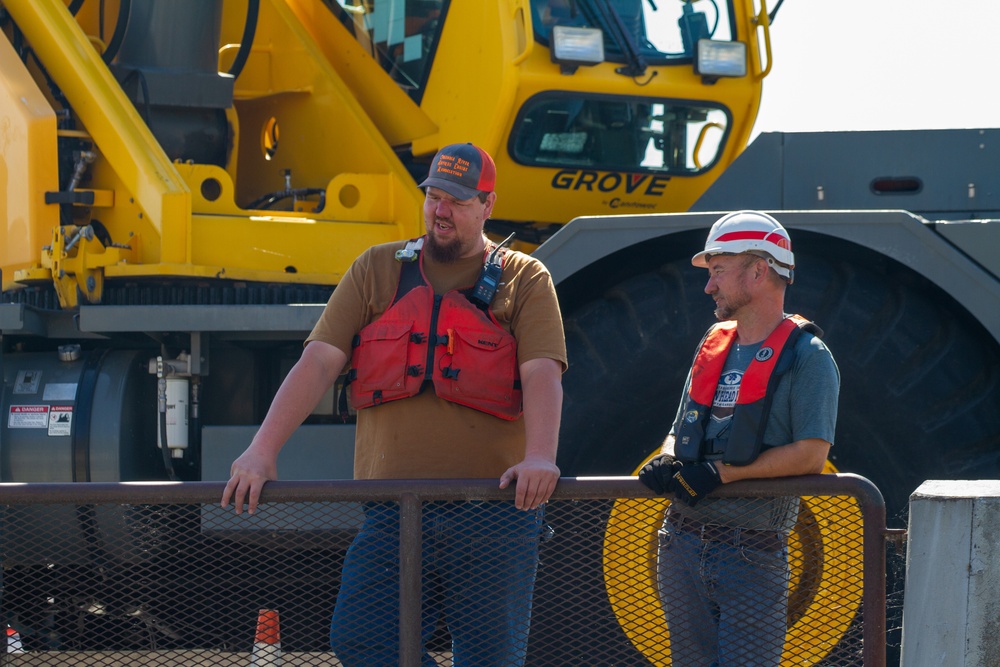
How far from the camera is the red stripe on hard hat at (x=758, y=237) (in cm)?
333

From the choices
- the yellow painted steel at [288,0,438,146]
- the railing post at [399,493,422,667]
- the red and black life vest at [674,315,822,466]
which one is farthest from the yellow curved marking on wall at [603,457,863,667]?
the yellow painted steel at [288,0,438,146]

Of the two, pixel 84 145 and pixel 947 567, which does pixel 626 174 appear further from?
pixel 947 567

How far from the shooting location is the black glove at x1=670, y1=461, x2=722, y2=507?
10.0 ft

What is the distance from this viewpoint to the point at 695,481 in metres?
3.06

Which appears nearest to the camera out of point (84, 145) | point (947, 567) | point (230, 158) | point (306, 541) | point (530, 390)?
point (947, 567)

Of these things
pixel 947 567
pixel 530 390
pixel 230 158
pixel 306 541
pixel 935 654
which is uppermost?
pixel 230 158

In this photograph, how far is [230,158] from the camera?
5.78 m

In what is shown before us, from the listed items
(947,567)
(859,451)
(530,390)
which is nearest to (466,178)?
(530,390)

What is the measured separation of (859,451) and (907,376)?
0.33 m

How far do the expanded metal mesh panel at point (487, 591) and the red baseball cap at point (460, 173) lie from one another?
2.78 feet

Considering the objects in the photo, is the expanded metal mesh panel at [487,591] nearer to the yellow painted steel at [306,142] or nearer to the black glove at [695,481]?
the black glove at [695,481]

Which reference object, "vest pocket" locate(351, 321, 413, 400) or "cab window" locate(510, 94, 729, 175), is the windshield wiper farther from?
"vest pocket" locate(351, 321, 413, 400)

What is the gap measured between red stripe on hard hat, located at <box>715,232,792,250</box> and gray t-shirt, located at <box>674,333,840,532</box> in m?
0.27

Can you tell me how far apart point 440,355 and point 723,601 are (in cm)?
99
